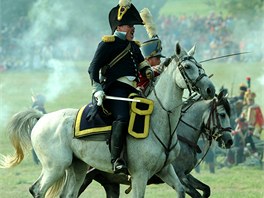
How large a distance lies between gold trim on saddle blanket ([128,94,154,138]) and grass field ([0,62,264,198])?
183 inches

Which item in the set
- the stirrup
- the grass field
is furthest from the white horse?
the grass field

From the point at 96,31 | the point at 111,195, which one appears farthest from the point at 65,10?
the point at 111,195

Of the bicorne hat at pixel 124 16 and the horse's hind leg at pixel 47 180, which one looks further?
the horse's hind leg at pixel 47 180

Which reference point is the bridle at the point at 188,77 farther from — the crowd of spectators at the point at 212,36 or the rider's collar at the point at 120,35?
the crowd of spectators at the point at 212,36

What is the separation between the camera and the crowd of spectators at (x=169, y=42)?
97.5 ft

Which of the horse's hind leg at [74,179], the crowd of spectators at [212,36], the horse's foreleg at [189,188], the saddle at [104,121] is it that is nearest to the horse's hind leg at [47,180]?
the horse's hind leg at [74,179]

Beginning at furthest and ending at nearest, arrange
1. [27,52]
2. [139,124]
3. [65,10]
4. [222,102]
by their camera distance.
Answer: [27,52] → [65,10] → [222,102] → [139,124]

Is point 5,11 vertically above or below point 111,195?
above

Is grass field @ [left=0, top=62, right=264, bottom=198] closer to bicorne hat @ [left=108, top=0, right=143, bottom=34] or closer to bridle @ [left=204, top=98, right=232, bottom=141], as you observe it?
bridle @ [left=204, top=98, right=232, bottom=141]

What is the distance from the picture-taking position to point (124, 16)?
9.97 m

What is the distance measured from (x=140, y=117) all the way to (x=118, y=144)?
1.08ft

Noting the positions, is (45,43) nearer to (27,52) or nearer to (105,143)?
(27,52)

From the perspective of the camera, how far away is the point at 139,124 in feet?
31.9

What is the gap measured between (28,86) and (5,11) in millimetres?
2198
